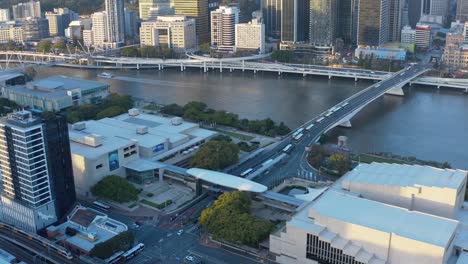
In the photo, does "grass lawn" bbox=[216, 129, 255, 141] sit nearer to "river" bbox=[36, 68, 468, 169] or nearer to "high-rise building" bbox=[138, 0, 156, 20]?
"river" bbox=[36, 68, 468, 169]

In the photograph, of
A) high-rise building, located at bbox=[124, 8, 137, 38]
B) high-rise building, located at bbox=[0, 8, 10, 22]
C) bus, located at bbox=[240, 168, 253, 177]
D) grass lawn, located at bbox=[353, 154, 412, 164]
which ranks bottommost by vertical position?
grass lawn, located at bbox=[353, 154, 412, 164]

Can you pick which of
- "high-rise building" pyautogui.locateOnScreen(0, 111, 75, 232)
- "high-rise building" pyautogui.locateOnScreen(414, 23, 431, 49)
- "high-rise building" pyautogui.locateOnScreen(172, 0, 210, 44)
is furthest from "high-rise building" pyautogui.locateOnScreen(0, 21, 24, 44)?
"high-rise building" pyautogui.locateOnScreen(0, 111, 75, 232)

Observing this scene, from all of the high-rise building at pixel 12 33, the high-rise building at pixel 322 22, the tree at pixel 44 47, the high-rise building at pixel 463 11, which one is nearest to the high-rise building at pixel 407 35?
the high-rise building at pixel 322 22

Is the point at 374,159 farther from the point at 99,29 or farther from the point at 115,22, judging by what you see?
the point at 99,29

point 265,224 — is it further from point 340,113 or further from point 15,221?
point 340,113

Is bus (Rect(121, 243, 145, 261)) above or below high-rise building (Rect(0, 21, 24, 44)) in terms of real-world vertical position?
below

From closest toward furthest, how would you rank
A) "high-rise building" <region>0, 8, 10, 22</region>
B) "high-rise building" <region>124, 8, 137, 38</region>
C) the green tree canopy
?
the green tree canopy, "high-rise building" <region>124, 8, 137, 38</region>, "high-rise building" <region>0, 8, 10, 22</region>

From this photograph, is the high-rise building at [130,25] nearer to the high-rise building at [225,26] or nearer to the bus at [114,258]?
the high-rise building at [225,26]

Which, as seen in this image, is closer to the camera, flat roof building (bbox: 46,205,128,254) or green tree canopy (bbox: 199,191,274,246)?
green tree canopy (bbox: 199,191,274,246)
